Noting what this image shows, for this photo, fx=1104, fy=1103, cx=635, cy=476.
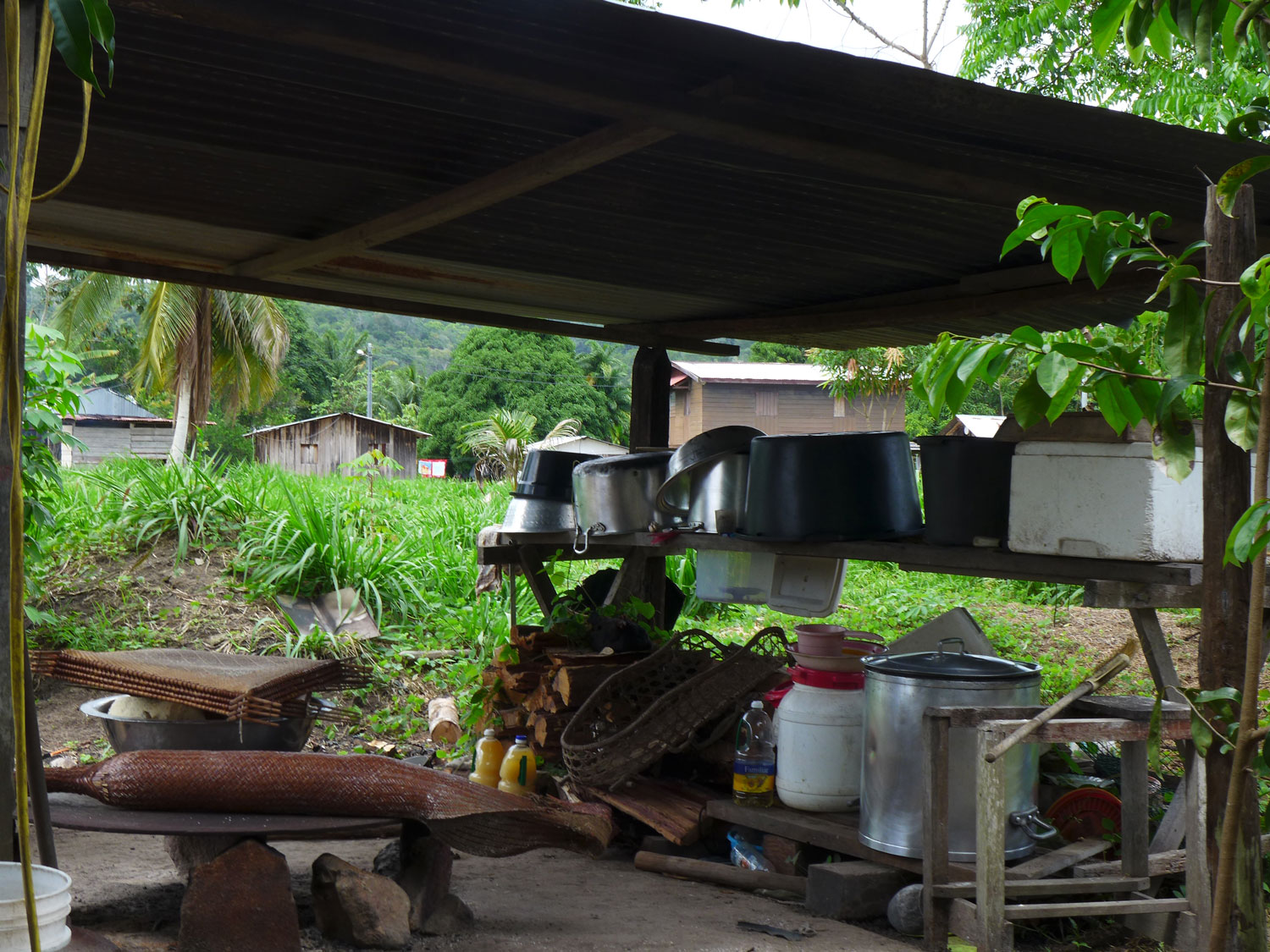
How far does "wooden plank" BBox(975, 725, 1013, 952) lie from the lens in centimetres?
279

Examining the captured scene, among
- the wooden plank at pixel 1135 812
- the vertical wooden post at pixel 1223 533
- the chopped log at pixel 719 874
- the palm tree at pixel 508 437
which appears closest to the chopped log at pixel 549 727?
the chopped log at pixel 719 874

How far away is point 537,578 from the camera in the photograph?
5.75 m

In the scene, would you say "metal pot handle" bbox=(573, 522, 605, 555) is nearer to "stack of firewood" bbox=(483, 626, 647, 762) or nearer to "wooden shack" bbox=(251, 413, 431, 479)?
"stack of firewood" bbox=(483, 626, 647, 762)

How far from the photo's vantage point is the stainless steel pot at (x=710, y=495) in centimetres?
438

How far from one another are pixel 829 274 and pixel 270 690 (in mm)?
2749

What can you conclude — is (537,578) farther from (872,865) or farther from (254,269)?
(872,865)

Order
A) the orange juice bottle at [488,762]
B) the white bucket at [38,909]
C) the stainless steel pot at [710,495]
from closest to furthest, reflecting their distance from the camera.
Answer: the white bucket at [38,909]
the stainless steel pot at [710,495]
the orange juice bottle at [488,762]

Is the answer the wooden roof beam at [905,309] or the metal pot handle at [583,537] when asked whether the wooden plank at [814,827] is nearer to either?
the metal pot handle at [583,537]

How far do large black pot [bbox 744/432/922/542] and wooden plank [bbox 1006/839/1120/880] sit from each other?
1150 millimetres

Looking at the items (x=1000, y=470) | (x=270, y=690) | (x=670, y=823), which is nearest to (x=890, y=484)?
(x=1000, y=470)

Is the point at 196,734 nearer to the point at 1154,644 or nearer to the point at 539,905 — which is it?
the point at 539,905

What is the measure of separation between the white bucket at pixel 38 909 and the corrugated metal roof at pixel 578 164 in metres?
1.50

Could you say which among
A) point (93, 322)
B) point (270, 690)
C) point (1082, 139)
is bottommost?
point (270, 690)

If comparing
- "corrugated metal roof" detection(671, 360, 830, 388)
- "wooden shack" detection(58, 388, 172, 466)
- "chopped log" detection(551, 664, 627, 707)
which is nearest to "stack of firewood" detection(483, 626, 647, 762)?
"chopped log" detection(551, 664, 627, 707)
